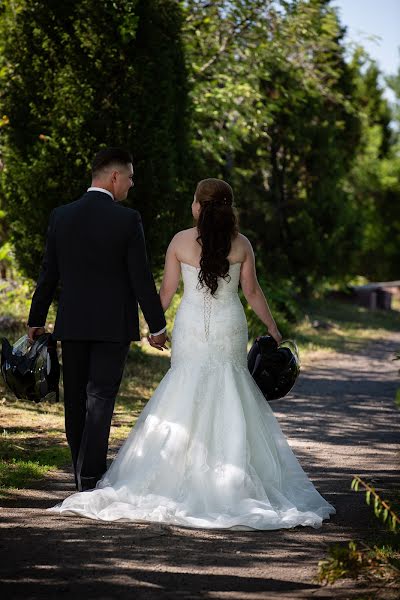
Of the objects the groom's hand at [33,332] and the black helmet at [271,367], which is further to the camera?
the black helmet at [271,367]

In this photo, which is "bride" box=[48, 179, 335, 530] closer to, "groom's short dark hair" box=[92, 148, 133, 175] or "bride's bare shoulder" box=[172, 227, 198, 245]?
"bride's bare shoulder" box=[172, 227, 198, 245]

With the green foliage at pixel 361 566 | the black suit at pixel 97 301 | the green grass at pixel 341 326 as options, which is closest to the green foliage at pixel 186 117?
the green grass at pixel 341 326

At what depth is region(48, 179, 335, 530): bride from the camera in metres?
5.87

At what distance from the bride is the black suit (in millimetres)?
331

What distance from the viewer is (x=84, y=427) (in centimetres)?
631

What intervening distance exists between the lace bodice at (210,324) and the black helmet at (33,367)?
839mm

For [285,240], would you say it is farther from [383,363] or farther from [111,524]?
[111,524]

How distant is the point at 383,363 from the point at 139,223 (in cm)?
981

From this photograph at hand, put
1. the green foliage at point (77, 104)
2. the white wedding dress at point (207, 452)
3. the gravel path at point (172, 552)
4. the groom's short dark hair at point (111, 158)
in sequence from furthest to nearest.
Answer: the green foliage at point (77, 104) < the groom's short dark hair at point (111, 158) < the white wedding dress at point (207, 452) < the gravel path at point (172, 552)

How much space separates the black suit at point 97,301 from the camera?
6.15 metres

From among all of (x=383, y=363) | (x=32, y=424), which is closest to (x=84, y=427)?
(x=32, y=424)

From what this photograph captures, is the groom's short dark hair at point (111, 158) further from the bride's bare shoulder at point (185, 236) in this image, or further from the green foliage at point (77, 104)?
the green foliage at point (77, 104)

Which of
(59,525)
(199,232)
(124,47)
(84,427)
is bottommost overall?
(59,525)

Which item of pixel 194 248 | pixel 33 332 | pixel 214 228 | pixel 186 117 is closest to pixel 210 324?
pixel 194 248
